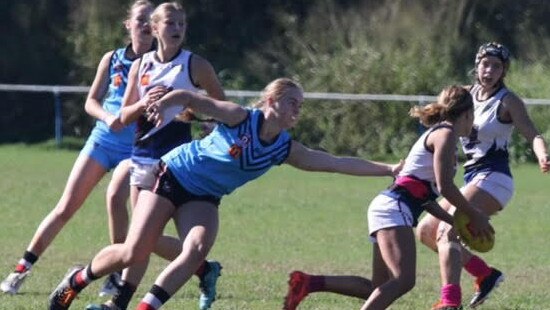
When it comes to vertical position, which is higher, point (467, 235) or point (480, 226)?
point (480, 226)

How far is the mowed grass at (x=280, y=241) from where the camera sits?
9.18 metres

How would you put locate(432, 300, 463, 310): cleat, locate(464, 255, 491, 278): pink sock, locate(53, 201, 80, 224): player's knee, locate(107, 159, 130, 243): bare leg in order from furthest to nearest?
locate(53, 201, 80, 224): player's knee < locate(464, 255, 491, 278): pink sock < locate(107, 159, 130, 243): bare leg < locate(432, 300, 463, 310): cleat

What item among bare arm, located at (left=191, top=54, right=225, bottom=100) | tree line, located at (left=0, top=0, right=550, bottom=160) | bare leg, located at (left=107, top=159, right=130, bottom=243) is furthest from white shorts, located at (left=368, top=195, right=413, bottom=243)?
tree line, located at (left=0, top=0, right=550, bottom=160)

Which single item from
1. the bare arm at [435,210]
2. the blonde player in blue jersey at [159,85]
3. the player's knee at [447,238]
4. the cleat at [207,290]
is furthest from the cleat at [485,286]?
the blonde player in blue jersey at [159,85]

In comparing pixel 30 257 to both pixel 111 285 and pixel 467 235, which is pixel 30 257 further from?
pixel 467 235

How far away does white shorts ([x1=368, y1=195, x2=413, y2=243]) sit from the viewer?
7367 millimetres

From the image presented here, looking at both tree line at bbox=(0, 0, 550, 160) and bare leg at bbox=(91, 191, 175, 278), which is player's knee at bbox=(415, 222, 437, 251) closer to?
bare leg at bbox=(91, 191, 175, 278)

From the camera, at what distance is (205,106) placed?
7094 mm

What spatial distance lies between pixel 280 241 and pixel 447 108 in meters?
5.78

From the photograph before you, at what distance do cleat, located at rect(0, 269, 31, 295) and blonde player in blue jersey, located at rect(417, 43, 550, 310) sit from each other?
243 cm

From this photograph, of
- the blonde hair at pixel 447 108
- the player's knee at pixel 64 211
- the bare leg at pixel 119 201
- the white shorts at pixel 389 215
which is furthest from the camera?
the player's knee at pixel 64 211

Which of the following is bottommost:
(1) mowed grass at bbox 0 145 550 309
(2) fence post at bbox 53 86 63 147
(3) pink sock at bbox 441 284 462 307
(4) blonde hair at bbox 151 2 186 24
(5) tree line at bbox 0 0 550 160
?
(2) fence post at bbox 53 86 63 147

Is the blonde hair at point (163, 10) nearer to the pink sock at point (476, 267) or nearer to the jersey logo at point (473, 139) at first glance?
the jersey logo at point (473, 139)

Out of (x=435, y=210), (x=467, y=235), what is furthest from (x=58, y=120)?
(x=435, y=210)
